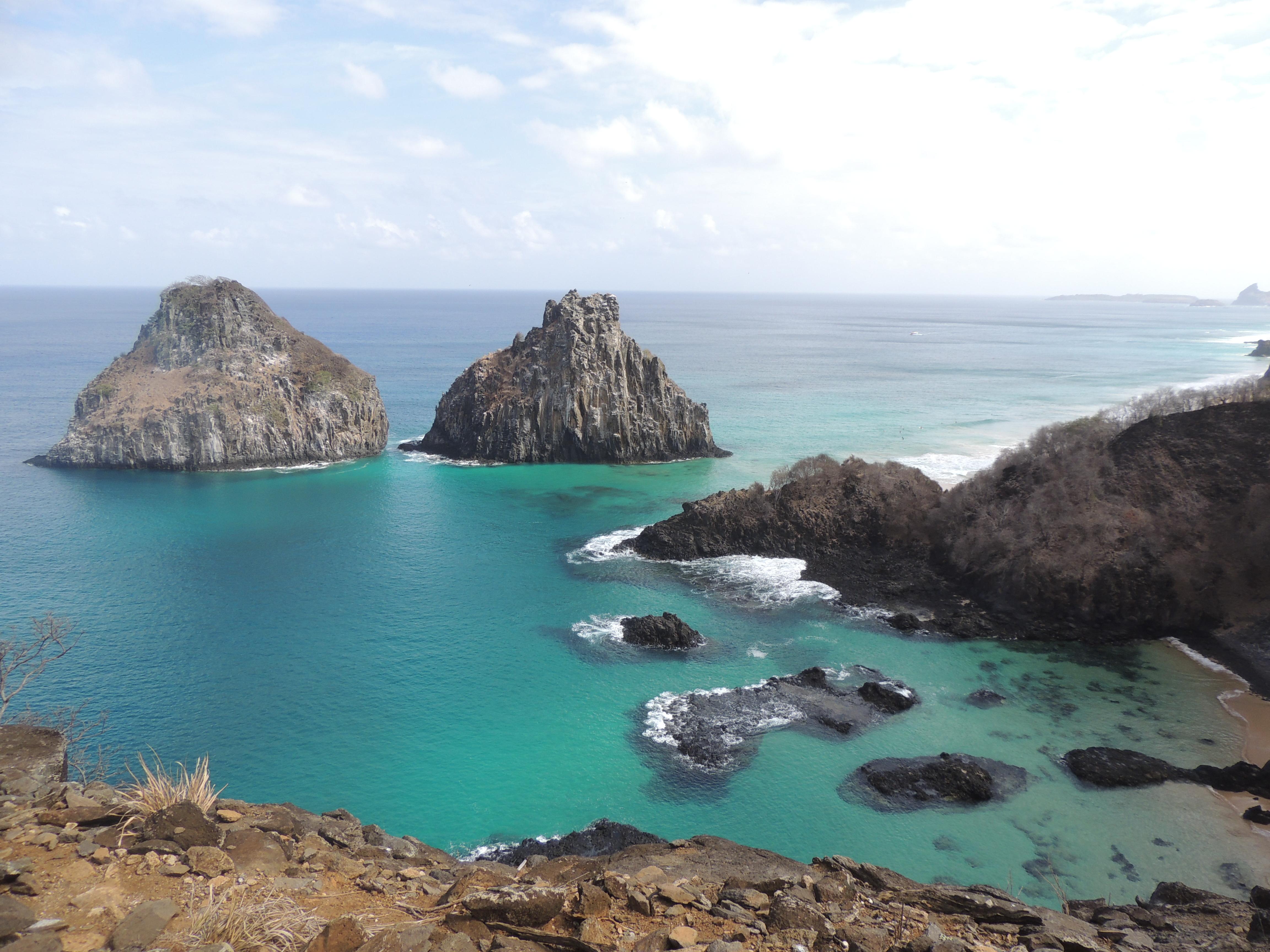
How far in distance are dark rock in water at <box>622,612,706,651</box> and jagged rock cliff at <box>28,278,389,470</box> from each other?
54.7 metres

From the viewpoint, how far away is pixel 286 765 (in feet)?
92.1

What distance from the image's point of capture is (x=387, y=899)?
11.2 m

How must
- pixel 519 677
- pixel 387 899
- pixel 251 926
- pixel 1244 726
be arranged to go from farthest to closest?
pixel 519 677, pixel 1244 726, pixel 387 899, pixel 251 926

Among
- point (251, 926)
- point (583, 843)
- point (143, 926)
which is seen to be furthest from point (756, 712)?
point (143, 926)

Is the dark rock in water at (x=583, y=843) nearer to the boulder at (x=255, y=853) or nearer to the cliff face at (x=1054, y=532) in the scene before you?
the boulder at (x=255, y=853)

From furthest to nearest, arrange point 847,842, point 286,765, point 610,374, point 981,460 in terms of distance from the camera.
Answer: point 610,374 → point 981,460 → point 286,765 → point 847,842

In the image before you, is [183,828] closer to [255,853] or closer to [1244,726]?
[255,853]

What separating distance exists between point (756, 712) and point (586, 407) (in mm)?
51730

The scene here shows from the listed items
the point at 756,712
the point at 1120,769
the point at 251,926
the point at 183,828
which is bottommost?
the point at 1120,769

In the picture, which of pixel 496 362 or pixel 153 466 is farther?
pixel 496 362

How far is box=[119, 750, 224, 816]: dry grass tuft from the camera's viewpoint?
37.3 feet

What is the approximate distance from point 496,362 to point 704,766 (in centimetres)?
6537

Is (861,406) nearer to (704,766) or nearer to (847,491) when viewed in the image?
(847,491)

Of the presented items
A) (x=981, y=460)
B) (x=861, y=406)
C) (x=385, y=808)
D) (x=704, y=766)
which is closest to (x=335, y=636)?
(x=385, y=808)
